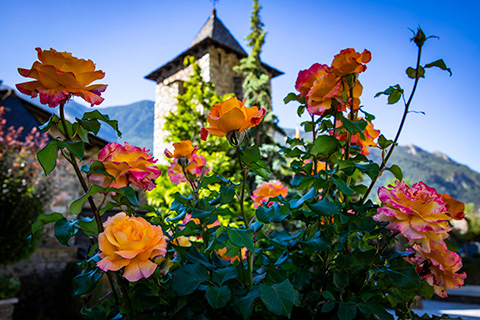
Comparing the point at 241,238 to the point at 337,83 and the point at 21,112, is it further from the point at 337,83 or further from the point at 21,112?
the point at 21,112

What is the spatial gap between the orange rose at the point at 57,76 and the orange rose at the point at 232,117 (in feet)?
0.80

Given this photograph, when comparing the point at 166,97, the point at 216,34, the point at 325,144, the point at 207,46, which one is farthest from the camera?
the point at 166,97

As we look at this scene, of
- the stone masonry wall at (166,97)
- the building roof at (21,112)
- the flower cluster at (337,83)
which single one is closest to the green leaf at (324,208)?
the flower cluster at (337,83)

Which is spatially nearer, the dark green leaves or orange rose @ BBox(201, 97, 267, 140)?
orange rose @ BBox(201, 97, 267, 140)

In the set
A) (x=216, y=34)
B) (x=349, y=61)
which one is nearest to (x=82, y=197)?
(x=349, y=61)

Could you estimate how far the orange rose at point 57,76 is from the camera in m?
0.61

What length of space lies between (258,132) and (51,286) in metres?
4.70

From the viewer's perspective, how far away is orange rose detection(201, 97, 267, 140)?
0.65 metres

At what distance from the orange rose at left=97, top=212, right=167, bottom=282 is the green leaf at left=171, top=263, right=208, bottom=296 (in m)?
0.06

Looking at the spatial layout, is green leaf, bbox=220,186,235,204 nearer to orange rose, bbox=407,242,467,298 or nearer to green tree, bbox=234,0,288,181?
orange rose, bbox=407,242,467,298

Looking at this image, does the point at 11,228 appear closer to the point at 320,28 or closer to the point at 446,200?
the point at 320,28

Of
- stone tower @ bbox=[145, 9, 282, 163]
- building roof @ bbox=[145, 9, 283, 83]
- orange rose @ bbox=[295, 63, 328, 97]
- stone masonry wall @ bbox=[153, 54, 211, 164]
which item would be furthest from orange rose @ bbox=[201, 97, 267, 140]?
building roof @ bbox=[145, 9, 283, 83]

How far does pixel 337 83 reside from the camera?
2.57ft

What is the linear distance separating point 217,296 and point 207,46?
1016cm
